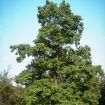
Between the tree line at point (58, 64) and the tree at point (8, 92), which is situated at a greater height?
the tree at point (8, 92)

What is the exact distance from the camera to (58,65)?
1387 inches

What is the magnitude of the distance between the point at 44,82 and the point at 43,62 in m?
2.42

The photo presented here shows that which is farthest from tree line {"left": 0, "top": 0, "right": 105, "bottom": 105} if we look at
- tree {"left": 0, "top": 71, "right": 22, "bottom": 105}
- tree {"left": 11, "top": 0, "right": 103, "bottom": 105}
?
tree {"left": 0, "top": 71, "right": 22, "bottom": 105}

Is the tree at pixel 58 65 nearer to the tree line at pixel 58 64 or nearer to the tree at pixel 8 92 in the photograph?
the tree line at pixel 58 64

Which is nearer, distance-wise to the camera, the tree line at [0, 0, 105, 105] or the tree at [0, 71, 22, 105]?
the tree line at [0, 0, 105, 105]

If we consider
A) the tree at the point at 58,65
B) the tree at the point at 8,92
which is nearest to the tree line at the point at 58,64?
the tree at the point at 58,65

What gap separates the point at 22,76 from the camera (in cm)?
3672

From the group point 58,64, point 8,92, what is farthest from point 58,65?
point 8,92

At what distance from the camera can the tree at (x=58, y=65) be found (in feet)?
114

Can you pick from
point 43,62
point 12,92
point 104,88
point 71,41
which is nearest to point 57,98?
point 43,62

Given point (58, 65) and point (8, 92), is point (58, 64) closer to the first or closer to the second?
point (58, 65)

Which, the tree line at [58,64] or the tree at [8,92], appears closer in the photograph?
the tree line at [58,64]

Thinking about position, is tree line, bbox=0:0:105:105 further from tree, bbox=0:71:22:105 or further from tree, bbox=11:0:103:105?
tree, bbox=0:71:22:105

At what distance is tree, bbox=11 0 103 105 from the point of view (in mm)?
34812
